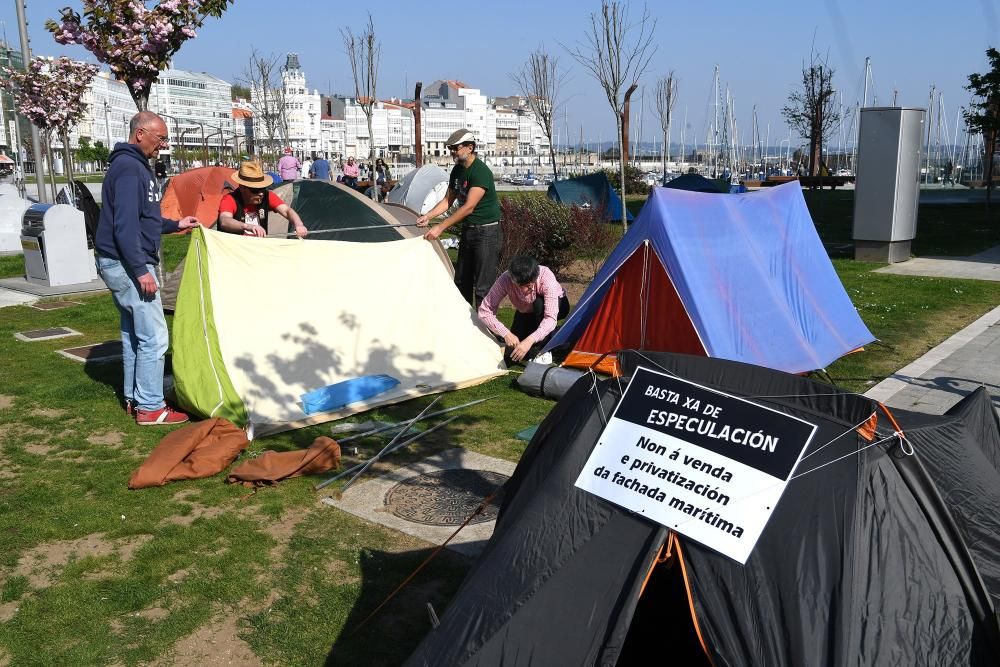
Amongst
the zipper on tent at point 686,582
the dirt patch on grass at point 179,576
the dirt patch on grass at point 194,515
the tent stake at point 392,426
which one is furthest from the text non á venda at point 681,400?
the tent stake at point 392,426

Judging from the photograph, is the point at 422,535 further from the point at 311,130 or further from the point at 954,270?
the point at 311,130

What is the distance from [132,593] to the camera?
398 centimetres

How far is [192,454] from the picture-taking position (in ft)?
17.8

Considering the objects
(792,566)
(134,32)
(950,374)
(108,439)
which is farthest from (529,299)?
(134,32)

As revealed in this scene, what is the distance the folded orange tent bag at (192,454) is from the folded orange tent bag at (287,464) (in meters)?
0.15

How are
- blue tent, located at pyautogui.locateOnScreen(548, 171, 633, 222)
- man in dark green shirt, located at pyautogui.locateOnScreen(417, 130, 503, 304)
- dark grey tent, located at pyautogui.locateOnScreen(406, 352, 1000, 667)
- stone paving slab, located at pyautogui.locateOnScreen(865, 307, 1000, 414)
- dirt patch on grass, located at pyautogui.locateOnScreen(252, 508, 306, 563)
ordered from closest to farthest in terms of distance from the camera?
1. dark grey tent, located at pyautogui.locateOnScreen(406, 352, 1000, 667)
2. dirt patch on grass, located at pyautogui.locateOnScreen(252, 508, 306, 563)
3. stone paving slab, located at pyautogui.locateOnScreen(865, 307, 1000, 414)
4. man in dark green shirt, located at pyautogui.locateOnScreen(417, 130, 503, 304)
5. blue tent, located at pyautogui.locateOnScreen(548, 171, 633, 222)

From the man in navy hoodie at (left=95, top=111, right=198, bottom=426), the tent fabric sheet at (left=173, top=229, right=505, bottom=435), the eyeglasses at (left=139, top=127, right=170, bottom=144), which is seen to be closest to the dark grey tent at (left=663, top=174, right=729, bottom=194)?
the tent fabric sheet at (left=173, top=229, right=505, bottom=435)

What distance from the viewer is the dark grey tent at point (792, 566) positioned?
105 inches

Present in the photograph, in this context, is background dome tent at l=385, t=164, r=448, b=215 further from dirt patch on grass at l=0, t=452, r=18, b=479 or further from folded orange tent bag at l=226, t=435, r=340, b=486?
folded orange tent bag at l=226, t=435, r=340, b=486

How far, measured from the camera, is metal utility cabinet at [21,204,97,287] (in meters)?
12.4

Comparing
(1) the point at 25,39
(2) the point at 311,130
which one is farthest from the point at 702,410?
(2) the point at 311,130

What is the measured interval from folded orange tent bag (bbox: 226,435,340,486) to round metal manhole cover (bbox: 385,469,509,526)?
1.63 feet

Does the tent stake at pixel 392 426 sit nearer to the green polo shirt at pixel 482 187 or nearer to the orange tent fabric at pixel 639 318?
the orange tent fabric at pixel 639 318

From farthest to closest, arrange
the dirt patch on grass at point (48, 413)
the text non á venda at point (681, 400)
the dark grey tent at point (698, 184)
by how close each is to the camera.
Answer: the dark grey tent at point (698, 184)
the dirt patch on grass at point (48, 413)
the text non á venda at point (681, 400)
